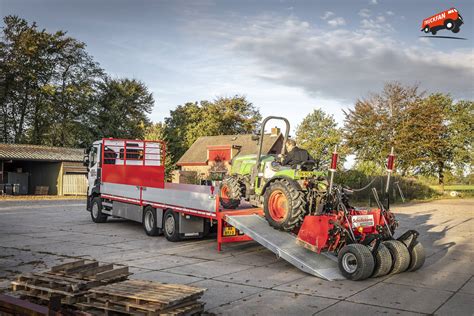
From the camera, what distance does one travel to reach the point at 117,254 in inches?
391

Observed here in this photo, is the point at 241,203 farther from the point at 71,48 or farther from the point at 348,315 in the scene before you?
the point at 71,48

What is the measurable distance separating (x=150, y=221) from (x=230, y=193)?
2.77 meters

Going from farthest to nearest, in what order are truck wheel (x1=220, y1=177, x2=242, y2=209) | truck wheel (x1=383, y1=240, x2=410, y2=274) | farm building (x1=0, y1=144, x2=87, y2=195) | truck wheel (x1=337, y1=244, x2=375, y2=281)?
farm building (x1=0, y1=144, x2=87, y2=195), truck wheel (x1=220, y1=177, x2=242, y2=209), truck wheel (x1=383, y1=240, x2=410, y2=274), truck wheel (x1=337, y1=244, x2=375, y2=281)

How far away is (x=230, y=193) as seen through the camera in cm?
1097

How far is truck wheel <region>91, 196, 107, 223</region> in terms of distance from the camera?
15.3 metres

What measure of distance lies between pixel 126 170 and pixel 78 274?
982 cm

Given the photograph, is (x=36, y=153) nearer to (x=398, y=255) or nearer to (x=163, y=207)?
(x=163, y=207)

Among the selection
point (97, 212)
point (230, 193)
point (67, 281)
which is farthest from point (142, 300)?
point (97, 212)

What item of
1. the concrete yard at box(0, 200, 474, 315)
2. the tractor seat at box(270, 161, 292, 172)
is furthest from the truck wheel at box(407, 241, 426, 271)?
the tractor seat at box(270, 161, 292, 172)

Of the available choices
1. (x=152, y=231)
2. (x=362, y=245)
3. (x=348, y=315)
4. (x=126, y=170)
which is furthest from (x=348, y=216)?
(x=126, y=170)

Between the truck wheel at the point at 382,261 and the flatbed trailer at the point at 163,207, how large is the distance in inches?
25.7

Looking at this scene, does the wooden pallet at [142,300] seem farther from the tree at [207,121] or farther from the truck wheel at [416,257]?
the tree at [207,121]

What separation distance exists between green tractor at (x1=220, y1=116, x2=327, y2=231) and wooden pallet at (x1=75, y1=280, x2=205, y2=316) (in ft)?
12.5

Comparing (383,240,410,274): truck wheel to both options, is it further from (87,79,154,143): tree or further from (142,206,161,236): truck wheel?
(87,79,154,143): tree
